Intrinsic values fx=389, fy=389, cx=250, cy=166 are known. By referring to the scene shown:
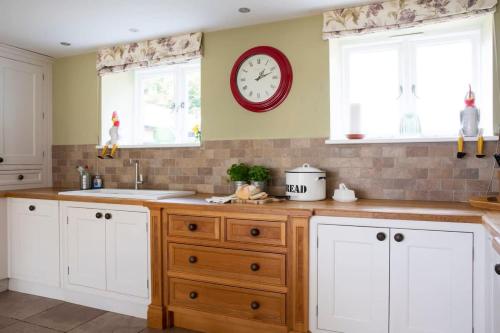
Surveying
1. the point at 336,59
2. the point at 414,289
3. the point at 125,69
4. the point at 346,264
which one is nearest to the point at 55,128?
the point at 125,69

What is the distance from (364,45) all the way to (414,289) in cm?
176

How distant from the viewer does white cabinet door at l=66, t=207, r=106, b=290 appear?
9.62ft

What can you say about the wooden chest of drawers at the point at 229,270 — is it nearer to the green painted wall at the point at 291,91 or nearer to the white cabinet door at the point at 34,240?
the green painted wall at the point at 291,91

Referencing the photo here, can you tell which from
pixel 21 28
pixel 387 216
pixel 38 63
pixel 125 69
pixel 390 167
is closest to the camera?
pixel 387 216

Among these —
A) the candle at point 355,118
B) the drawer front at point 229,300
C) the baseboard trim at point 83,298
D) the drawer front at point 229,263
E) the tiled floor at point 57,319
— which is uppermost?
the candle at point 355,118

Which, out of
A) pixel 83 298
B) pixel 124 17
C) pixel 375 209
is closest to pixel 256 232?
pixel 375 209

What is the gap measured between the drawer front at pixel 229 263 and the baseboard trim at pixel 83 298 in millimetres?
531

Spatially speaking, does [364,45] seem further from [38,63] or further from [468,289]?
[38,63]

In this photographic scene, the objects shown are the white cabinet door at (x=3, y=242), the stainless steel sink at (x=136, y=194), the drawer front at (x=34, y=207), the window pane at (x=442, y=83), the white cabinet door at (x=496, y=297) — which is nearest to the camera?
the white cabinet door at (x=496, y=297)

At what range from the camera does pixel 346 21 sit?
2.70 m

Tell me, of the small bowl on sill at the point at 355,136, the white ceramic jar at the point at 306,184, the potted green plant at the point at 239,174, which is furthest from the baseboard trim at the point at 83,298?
the small bowl on sill at the point at 355,136

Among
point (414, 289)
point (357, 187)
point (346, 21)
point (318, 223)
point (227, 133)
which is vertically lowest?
point (414, 289)

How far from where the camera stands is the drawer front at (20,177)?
3.56 meters

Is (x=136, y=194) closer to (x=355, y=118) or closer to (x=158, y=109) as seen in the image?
(x=158, y=109)
